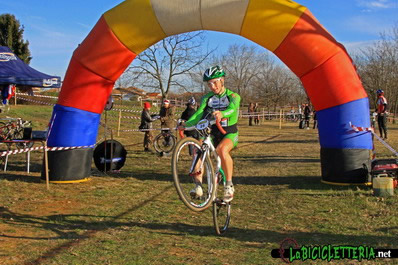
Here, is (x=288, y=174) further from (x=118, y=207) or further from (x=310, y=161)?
(x=118, y=207)

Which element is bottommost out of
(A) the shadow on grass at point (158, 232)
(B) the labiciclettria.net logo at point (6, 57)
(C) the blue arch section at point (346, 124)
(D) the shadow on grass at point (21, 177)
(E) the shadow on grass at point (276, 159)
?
(A) the shadow on grass at point (158, 232)

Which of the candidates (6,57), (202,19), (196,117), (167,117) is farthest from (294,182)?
(6,57)

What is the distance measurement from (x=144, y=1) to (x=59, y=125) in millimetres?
3360

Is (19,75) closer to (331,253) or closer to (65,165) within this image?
(65,165)

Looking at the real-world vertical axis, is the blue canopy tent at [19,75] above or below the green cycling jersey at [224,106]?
above

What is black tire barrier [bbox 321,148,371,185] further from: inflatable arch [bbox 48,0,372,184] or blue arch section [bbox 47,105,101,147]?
blue arch section [bbox 47,105,101,147]

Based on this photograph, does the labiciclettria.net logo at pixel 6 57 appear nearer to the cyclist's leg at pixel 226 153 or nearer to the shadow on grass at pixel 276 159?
the shadow on grass at pixel 276 159

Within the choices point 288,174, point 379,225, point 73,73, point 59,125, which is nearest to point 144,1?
point 73,73

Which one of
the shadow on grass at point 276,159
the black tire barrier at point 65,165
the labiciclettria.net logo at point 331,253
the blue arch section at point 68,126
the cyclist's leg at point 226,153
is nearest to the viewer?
the labiciclettria.net logo at point 331,253

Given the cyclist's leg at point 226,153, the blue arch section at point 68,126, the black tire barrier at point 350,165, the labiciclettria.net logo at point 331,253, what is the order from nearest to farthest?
the labiciclettria.net logo at point 331,253 < the cyclist's leg at point 226,153 < the black tire barrier at point 350,165 < the blue arch section at point 68,126

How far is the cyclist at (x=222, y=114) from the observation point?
557 cm

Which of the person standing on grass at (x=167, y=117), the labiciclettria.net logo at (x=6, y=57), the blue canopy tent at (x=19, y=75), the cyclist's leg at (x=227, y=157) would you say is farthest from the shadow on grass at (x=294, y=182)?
the labiciclettria.net logo at (x=6, y=57)

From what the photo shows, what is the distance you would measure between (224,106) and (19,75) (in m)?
7.34

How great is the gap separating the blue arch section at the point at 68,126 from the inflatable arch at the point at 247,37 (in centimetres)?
2
